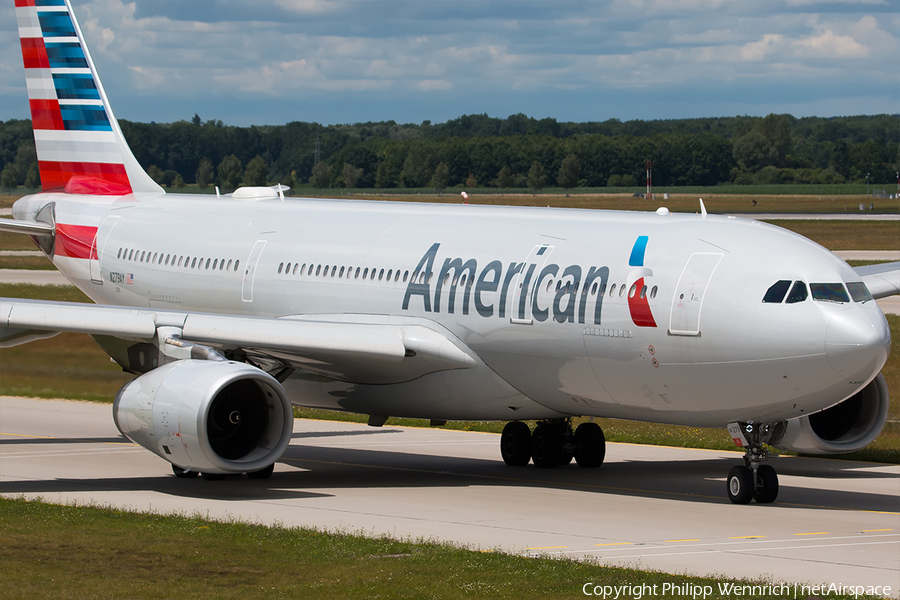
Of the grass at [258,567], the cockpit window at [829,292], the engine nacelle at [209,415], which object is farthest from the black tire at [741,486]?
the engine nacelle at [209,415]

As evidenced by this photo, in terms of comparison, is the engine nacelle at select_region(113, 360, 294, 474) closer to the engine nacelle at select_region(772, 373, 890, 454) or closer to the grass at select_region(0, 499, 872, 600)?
the grass at select_region(0, 499, 872, 600)

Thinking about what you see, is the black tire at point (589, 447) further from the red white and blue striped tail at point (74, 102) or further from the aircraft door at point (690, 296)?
the red white and blue striped tail at point (74, 102)

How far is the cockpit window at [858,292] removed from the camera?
17.7 meters

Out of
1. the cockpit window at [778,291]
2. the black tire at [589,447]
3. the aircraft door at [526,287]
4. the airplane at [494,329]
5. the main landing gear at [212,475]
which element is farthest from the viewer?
the black tire at [589,447]

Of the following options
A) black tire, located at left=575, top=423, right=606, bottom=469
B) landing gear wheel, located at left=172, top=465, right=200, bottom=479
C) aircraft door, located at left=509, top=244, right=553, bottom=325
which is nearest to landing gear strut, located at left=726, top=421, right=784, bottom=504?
aircraft door, located at left=509, top=244, right=553, bottom=325

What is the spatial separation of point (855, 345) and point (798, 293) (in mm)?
1055

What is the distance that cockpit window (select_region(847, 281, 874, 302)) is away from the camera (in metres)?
17.7

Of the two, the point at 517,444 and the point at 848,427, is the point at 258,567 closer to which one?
the point at 517,444

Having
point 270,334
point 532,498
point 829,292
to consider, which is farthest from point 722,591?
point 270,334

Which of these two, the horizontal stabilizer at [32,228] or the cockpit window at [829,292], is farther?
the horizontal stabilizer at [32,228]

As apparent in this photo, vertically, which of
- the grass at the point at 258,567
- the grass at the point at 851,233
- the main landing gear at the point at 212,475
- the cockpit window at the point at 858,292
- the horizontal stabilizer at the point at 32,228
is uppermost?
the horizontal stabilizer at the point at 32,228

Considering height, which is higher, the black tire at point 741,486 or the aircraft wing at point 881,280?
the aircraft wing at point 881,280

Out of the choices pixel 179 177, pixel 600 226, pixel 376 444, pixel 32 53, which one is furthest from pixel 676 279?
pixel 179 177

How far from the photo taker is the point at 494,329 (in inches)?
799
